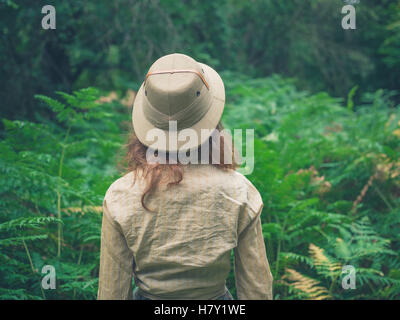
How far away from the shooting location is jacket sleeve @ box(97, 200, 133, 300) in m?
1.70

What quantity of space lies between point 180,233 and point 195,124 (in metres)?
0.52

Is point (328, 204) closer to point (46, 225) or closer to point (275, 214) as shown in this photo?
point (275, 214)

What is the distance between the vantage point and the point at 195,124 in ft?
5.56

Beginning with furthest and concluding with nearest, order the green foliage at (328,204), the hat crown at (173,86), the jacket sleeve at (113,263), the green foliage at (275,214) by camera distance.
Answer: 1. the green foliage at (328,204)
2. the green foliage at (275,214)
3. the jacket sleeve at (113,263)
4. the hat crown at (173,86)

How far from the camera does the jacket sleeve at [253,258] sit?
1.76 meters

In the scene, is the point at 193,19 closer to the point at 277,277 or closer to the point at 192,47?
the point at 192,47

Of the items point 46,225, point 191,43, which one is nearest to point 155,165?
point 46,225

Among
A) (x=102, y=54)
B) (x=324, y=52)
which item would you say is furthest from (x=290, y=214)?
(x=324, y=52)

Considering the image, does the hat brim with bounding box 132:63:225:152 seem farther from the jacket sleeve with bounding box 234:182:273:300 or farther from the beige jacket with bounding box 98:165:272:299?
the jacket sleeve with bounding box 234:182:273:300

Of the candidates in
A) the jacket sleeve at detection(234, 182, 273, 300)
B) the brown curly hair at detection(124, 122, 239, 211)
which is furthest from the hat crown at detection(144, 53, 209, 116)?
A: the jacket sleeve at detection(234, 182, 273, 300)

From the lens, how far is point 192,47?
7.79 meters

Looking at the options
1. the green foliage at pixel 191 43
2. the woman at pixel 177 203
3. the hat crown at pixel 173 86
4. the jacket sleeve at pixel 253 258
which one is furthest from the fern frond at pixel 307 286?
the green foliage at pixel 191 43

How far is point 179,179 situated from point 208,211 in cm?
21

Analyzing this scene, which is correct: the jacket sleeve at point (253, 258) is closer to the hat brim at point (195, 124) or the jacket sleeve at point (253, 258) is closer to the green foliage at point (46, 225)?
the hat brim at point (195, 124)
